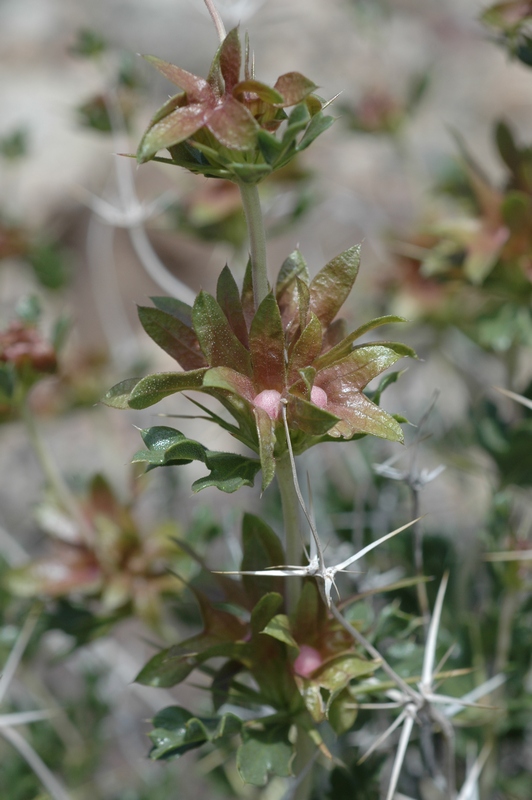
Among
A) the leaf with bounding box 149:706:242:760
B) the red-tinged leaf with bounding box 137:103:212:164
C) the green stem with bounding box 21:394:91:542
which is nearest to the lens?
the red-tinged leaf with bounding box 137:103:212:164

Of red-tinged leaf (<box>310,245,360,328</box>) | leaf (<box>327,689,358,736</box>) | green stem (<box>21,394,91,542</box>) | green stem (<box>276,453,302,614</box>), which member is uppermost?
red-tinged leaf (<box>310,245,360,328</box>)

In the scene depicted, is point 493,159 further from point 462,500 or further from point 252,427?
point 252,427

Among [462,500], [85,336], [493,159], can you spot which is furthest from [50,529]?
[493,159]

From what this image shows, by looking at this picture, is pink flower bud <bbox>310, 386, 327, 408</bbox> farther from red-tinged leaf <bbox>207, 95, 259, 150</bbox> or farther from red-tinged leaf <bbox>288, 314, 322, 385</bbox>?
red-tinged leaf <bbox>207, 95, 259, 150</bbox>

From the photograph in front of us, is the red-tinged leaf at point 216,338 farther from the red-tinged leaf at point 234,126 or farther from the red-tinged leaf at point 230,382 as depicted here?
the red-tinged leaf at point 234,126

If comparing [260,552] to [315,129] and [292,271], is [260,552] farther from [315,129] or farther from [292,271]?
[315,129]

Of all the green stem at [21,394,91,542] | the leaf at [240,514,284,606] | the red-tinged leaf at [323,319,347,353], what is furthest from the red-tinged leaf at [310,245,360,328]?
the green stem at [21,394,91,542]

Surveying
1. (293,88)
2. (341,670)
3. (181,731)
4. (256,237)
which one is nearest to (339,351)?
(256,237)

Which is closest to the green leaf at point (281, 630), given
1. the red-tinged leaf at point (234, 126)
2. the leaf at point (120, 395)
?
the leaf at point (120, 395)
